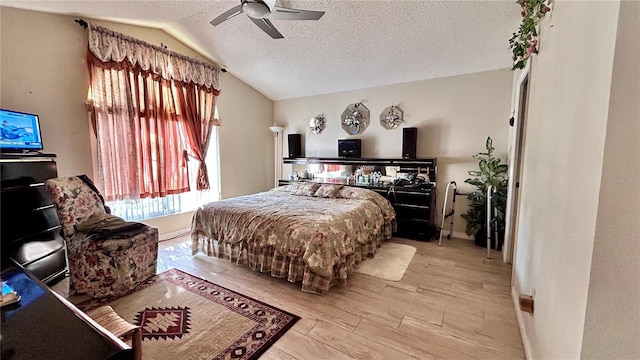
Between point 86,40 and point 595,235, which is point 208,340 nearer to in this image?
point 595,235

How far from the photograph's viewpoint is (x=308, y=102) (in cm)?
518

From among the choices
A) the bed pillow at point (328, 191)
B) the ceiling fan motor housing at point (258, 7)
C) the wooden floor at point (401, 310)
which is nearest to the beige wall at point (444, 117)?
the bed pillow at point (328, 191)

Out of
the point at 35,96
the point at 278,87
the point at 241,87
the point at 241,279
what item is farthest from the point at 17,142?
the point at 278,87

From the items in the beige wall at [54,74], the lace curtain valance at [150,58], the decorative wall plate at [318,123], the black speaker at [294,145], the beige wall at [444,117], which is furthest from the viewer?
the black speaker at [294,145]

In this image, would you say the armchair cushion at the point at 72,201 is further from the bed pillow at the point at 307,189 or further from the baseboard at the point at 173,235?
the bed pillow at the point at 307,189

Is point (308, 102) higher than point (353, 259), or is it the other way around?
point (308, 102)

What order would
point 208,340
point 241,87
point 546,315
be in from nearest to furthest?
point 546,315 < point 208,340 < point 241,87

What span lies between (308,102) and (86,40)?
3338 mm

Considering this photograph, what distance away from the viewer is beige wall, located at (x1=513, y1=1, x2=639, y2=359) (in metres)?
0.77

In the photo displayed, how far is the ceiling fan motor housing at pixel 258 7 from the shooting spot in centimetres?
228

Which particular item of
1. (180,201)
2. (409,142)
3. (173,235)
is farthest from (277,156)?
(409,142)

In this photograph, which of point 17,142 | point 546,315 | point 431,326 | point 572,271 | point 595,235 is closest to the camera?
point 595,235

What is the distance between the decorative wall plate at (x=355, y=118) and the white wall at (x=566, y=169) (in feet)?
9.34

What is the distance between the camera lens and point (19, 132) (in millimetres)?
2332
